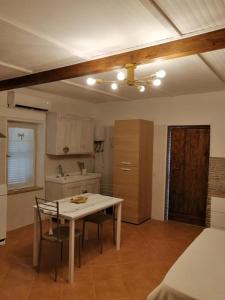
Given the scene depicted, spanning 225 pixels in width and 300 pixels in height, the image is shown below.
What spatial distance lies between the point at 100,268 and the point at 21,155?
2694 millimetres

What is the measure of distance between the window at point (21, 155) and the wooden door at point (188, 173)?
2.85m

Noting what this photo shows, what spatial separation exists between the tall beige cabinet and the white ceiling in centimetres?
166

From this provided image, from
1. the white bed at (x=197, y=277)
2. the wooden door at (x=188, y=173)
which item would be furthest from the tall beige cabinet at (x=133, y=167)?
the white bed at (x=197, y=277)

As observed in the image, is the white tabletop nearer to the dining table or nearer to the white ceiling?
the dining table

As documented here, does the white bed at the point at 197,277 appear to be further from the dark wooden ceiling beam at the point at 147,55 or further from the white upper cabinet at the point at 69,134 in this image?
the white upper cabinet at the point at 69,134

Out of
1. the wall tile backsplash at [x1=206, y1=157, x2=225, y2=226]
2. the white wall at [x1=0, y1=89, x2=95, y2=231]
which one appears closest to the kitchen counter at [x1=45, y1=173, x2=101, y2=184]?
the white wall at [x1=0, y1=89, x2=95, y2=231]

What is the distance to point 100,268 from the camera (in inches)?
130

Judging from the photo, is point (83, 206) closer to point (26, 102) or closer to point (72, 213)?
point (72, 213)

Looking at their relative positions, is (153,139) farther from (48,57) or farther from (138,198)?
(48,57)

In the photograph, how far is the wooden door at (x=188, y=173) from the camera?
196 inches

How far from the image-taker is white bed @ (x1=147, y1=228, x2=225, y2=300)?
186 cm

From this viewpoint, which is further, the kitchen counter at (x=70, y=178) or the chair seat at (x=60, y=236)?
the kitchen counter at (x=70, y=178)

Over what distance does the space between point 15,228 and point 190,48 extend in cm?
411

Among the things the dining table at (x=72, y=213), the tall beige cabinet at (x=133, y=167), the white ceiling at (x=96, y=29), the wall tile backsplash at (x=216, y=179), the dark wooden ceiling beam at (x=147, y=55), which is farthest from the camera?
the tall beige cabinet at (x=133, y=167)
